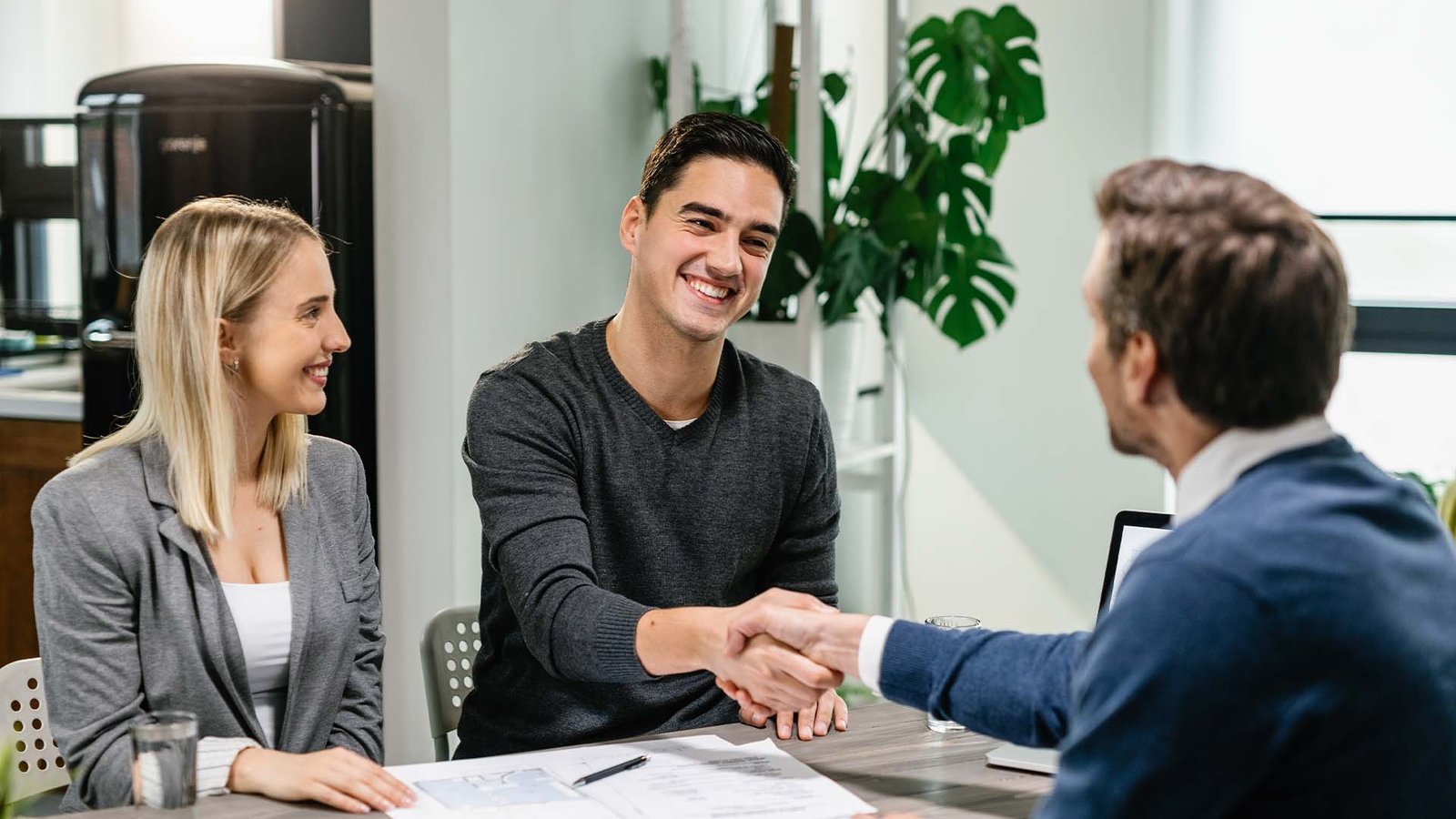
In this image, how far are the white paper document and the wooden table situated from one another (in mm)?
41

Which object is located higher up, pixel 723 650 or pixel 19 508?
pixel 723 650

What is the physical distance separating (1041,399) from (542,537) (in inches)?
103

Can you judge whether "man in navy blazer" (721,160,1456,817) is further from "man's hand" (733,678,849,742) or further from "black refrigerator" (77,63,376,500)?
"black refrigerator" (77,63,376,500)

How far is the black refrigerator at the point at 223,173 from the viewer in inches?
125

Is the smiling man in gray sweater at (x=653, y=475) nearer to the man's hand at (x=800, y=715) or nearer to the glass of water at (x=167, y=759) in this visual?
the man's hand at (x=800, y=715)

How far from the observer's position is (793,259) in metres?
3.41

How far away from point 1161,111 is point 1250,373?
10.2ft

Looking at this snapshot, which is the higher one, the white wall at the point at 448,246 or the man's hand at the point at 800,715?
the white wall at the point at 448,246

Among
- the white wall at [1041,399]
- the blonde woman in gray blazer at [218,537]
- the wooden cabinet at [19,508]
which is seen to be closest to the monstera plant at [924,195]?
the white wall at [1041,399]

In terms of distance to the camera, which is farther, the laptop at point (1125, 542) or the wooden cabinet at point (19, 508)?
the wooden cabinet at point (19, 508)

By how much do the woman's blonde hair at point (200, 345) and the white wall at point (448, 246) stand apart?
3.64 ft

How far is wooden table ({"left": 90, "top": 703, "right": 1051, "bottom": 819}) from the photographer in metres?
1.48

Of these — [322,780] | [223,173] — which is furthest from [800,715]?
[223,173]

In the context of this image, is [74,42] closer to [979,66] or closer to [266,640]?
[979,66]
